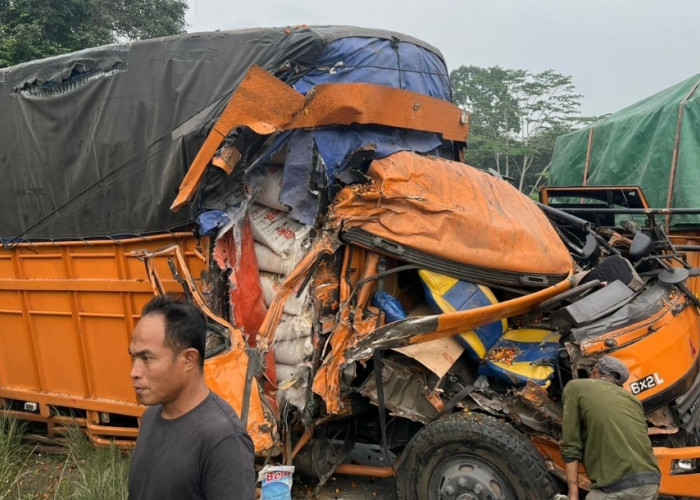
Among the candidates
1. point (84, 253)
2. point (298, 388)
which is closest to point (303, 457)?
point (298, 388)

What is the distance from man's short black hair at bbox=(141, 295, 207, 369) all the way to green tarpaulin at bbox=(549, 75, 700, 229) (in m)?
5.69

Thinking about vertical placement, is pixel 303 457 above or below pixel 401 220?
below

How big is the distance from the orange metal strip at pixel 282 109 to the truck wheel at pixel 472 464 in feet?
6.95

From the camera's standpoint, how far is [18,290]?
490 centimetres

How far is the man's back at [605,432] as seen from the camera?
280cm

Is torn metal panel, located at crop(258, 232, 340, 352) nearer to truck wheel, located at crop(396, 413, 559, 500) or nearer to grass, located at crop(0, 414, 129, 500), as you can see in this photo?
truck wheel, located at crop(396, 413, 559, 500)

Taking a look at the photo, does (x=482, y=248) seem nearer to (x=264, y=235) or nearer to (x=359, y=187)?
(x=359, y=187)

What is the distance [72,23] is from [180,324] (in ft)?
48.1

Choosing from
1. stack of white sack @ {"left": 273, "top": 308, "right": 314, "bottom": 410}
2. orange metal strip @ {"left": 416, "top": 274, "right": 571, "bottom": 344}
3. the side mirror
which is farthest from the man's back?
stack of white sack @ {"left": 273, "top": 308, "right": 314, "bottom": 410}

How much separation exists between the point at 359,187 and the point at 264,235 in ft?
2.53

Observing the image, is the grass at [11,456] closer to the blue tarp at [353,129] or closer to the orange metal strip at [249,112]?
the orange metal strip at [249,112]

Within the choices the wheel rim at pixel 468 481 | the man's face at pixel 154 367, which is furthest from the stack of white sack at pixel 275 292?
the man's face at pixel 154 367

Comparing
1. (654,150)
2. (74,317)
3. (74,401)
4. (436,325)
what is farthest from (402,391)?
(654,150)

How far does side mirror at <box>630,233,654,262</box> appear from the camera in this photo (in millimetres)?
3914
